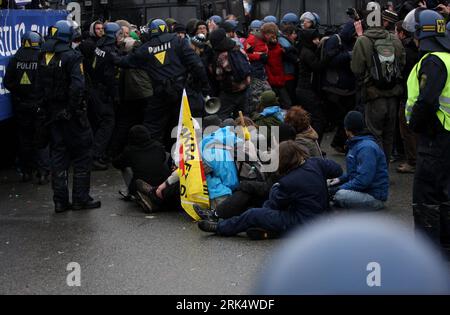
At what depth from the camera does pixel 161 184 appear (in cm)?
892

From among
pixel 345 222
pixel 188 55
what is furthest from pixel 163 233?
pixel 345 222

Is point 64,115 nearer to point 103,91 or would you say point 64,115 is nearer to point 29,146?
point 29,146

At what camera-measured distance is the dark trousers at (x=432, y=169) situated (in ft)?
21.8

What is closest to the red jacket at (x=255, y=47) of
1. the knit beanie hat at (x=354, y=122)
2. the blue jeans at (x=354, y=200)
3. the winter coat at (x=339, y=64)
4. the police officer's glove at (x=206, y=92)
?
the winter coat at (x=339, y=64)

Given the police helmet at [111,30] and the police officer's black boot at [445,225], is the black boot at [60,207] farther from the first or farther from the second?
the police officer's black boot at [445,225]

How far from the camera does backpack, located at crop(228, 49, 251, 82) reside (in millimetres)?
11164

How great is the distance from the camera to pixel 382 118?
1013 cm

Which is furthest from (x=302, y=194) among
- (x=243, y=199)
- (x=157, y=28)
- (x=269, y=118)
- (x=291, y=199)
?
(x=157, y=28)

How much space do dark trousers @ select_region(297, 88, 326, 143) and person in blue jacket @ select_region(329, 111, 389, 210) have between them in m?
3.37

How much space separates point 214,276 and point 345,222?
4.53 meters

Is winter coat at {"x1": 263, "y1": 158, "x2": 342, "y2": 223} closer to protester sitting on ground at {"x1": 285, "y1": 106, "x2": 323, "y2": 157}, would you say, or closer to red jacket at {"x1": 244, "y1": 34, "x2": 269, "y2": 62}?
protester sitting on ground at {"x1": 285, "y1": 106, "x2": 323, "y2": 157}

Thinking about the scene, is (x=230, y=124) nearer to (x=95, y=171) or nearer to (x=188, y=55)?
(x=188, y=55)

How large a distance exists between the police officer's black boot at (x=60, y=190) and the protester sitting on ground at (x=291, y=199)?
241 centimetres

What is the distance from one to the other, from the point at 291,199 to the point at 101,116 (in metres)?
5.51
